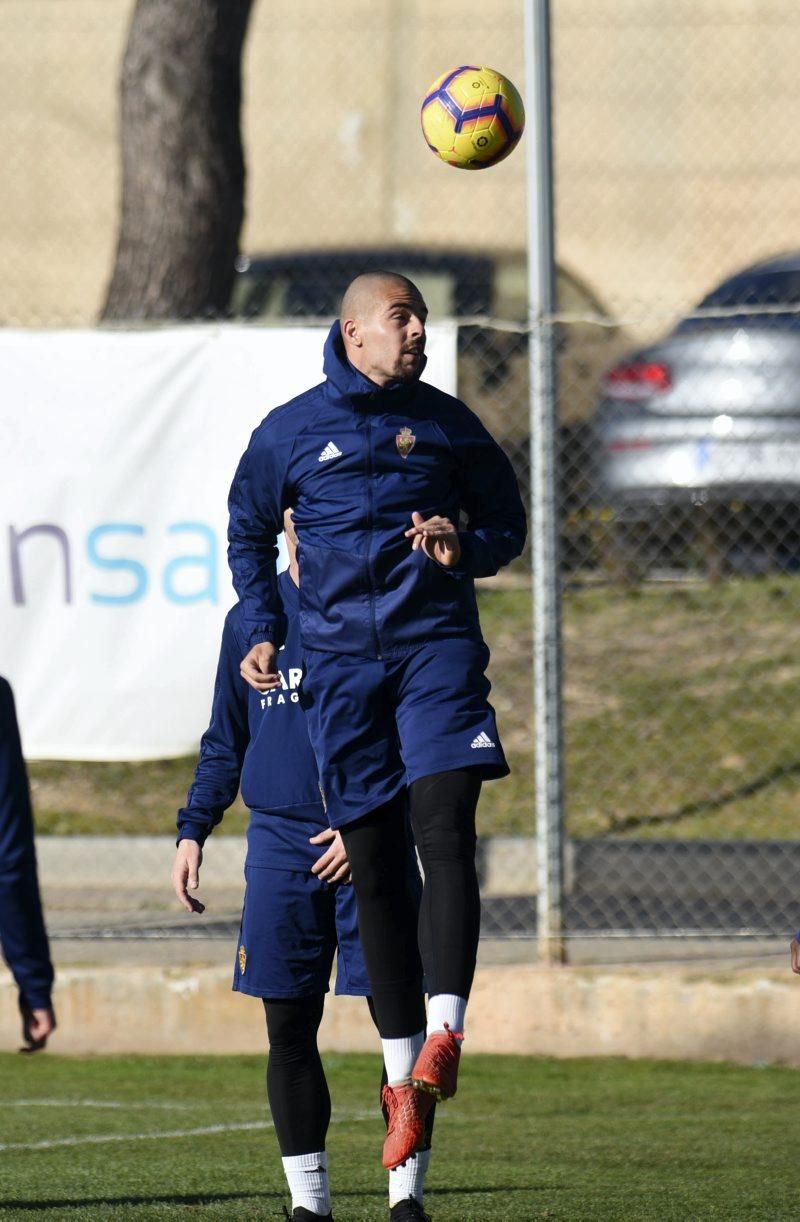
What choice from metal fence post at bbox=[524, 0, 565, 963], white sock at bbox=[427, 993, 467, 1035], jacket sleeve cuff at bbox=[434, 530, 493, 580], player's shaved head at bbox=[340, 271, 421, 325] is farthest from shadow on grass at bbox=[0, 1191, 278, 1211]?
metal fence post at bbox=[524, 0, 565, 963]

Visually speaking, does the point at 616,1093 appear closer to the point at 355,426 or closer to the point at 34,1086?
the point at 34,1086

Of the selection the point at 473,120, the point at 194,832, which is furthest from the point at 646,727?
the point at 194,832

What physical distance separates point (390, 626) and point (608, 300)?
1298 cm

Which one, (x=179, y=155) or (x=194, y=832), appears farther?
(x=179, y=155)

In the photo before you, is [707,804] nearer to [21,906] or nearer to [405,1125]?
[21,906]

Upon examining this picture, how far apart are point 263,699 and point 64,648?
3441 mm

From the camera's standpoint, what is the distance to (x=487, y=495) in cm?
545

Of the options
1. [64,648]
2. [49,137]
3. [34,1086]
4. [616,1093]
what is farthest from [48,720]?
[49,137]

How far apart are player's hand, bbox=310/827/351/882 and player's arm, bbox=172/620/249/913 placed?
1.35 ft

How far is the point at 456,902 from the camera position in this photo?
507cm

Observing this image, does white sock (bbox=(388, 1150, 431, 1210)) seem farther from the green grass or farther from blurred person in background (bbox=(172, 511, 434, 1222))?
the green grass

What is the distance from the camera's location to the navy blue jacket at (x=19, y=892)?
531cm

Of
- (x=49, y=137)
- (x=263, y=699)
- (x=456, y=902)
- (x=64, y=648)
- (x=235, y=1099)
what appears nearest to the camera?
(x=456, y=902)

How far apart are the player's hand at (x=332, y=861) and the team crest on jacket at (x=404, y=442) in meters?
0.93
